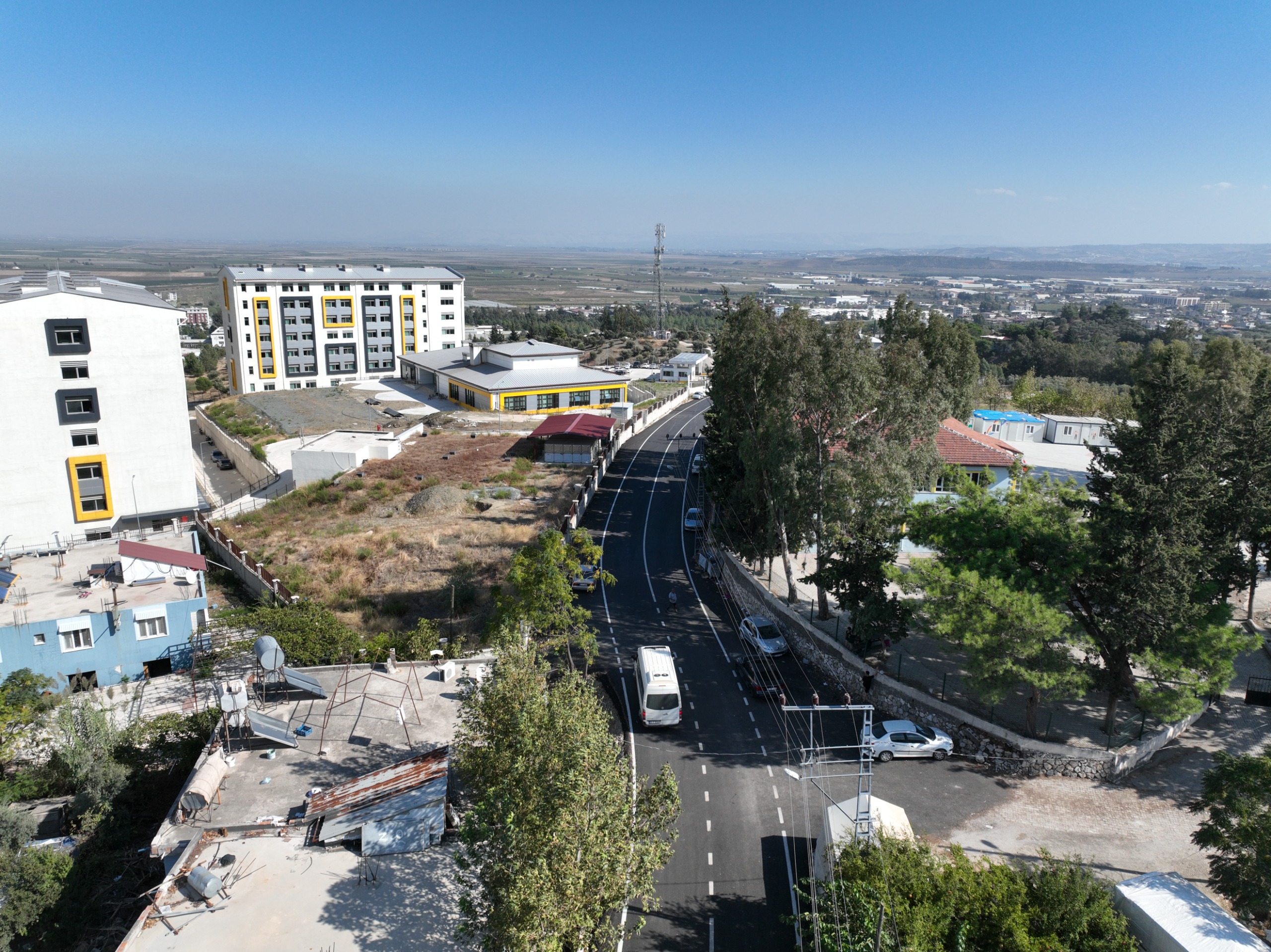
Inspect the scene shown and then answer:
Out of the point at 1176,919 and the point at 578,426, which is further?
the point at 578,426

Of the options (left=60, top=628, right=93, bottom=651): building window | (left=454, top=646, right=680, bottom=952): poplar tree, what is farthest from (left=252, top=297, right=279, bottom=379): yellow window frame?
(left=454, top=646, right=680, bottom=952): poplar tree

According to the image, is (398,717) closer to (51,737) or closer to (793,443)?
(51,737)

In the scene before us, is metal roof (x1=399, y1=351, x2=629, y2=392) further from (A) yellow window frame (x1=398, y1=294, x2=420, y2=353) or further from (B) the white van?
(B) the white van

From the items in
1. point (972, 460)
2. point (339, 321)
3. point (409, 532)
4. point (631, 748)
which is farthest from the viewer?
point (339, 321)

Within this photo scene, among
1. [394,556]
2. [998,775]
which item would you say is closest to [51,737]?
[394,556]

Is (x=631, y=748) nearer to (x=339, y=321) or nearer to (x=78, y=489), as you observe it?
(x=78, y=489)

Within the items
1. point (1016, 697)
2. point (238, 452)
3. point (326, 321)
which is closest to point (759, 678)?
point (1016, 697)
